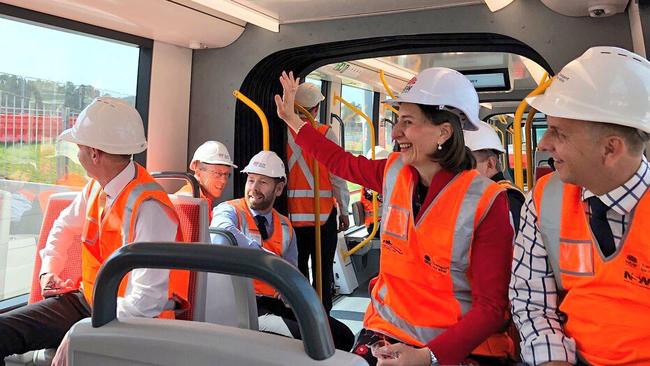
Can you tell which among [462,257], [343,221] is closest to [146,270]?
[462,257]

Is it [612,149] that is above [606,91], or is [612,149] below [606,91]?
below

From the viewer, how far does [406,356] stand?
1.68m

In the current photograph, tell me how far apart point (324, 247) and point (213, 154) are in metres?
1.26

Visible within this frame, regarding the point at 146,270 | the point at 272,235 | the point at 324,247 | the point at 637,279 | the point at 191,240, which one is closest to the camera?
the point at 637,279

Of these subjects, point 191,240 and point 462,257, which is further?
point 191,240

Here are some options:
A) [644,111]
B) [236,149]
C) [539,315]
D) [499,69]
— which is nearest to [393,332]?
[539,315]

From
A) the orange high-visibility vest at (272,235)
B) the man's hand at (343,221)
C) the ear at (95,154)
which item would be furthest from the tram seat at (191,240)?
the man's hand at (343,221)

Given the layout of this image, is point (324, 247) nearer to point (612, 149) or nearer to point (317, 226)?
point (317, 226)

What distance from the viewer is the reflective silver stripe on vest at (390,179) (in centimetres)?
213

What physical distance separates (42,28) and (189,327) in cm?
273

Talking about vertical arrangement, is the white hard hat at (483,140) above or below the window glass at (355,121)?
below

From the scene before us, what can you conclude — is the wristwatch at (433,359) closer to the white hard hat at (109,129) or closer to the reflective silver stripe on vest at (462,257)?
the reflective silver stripe on vest at (462,257)

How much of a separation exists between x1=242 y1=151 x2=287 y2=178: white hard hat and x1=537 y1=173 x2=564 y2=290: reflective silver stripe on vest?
6.71ft

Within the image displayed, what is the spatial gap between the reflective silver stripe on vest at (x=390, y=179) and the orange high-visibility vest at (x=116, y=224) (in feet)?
2.82
